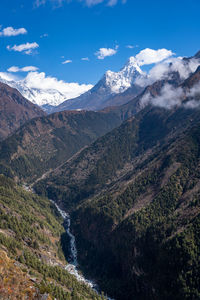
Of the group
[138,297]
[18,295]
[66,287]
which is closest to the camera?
[18,295]

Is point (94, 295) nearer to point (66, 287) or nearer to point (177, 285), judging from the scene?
point (66, 287)

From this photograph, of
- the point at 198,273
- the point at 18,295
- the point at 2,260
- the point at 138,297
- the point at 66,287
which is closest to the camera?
the point at 18,295

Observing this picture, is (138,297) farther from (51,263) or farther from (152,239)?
(51,263)

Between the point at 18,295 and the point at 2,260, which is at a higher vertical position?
the point at 2,260

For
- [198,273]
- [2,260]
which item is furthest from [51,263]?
[198,273]

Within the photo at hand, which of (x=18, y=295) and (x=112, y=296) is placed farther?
(x=112, y=296)

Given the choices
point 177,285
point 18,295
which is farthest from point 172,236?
point 18,295

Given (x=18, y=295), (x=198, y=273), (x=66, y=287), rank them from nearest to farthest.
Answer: (x=18, y=295) < (x=198, y=273) < (x=66, y=287)

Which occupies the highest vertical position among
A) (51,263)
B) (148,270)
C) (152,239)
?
(51,263)

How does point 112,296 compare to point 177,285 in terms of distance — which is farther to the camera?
point 112,296
